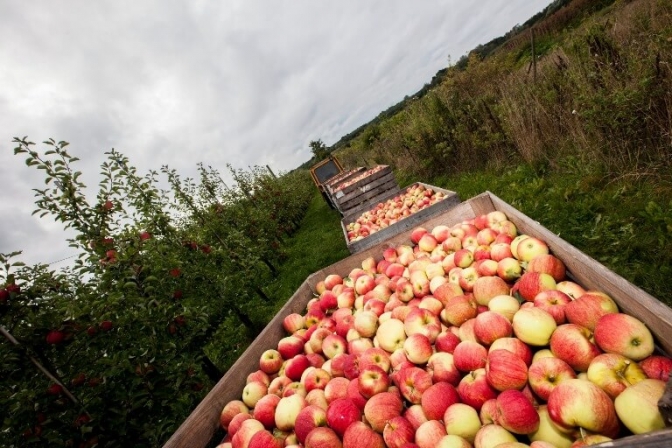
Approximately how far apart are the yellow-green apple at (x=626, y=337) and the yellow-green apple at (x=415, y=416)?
2.81 ft

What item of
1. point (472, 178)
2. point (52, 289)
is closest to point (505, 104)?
point (472, 178)

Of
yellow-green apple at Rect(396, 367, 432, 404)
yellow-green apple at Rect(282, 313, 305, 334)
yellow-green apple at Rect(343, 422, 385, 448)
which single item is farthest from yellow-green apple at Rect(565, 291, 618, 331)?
yellow-green apple at Rect(282, 313, 305, 334)

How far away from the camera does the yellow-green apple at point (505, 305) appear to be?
1813mm

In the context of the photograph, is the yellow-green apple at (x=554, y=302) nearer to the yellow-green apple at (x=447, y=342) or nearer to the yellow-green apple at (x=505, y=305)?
the yellow-green apple at (x=505, y=305)

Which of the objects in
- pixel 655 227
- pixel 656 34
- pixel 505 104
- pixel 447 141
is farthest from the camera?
pixel 447 141

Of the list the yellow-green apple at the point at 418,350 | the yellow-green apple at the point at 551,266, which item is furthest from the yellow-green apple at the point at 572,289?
the yellow-green apple at the point at 418,350

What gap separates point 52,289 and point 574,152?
286 inches

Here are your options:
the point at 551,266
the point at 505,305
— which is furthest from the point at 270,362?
the point at 551,266

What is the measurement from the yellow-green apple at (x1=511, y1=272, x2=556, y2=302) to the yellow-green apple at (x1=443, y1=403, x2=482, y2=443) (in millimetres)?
769

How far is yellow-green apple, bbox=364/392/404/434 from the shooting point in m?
1.58

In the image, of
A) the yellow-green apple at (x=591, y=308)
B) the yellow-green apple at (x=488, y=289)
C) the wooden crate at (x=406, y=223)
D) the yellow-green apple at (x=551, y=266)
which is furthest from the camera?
the wooden crate at (x=406, y=223)

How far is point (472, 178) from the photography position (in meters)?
8.00

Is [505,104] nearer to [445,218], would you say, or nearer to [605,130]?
[605,130]

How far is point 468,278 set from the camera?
2299 mm
